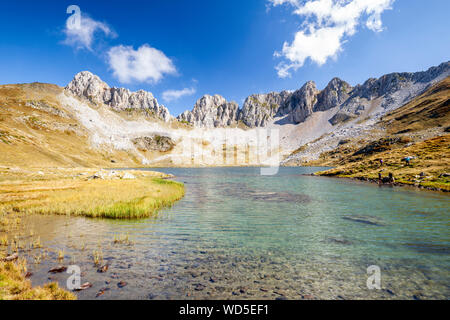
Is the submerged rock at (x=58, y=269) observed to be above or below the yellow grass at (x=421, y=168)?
below

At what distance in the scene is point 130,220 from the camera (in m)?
24.1

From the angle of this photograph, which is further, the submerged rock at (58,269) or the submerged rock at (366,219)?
the submerged rock at (366,219)

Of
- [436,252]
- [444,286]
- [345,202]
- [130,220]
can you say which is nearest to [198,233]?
[130,220]

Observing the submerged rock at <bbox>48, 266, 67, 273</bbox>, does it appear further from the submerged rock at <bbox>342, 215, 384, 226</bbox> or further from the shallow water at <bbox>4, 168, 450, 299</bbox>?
the submerged rock at <bbox>342, 215, 384, 226</bbox>

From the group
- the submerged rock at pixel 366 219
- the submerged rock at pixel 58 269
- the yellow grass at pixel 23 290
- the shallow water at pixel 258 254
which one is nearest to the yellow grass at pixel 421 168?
the shallow water at pixel 258 254

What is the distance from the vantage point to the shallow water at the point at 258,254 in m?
10.5

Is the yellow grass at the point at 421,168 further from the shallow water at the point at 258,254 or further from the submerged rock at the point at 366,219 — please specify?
the submerged rock at the point at 366,219

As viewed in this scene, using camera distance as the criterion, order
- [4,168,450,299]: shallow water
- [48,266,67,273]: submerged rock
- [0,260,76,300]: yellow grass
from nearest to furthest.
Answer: [0,260,76,300]: yellow grass, [4,168,450,299]: shallow water, [48,266,67,273]: submerged rock

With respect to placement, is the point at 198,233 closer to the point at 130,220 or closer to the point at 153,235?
the point at 153,235

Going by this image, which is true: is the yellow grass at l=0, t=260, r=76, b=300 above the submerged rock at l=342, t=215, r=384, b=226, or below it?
above

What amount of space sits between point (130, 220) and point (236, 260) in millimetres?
Result: 15608

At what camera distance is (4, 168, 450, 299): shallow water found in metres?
10.5

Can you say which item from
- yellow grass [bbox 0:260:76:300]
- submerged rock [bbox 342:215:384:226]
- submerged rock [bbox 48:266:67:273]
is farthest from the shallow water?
yellow grass [bbox 0:260:76:300]

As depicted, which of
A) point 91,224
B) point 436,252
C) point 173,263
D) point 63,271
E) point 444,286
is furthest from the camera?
point 91,224
